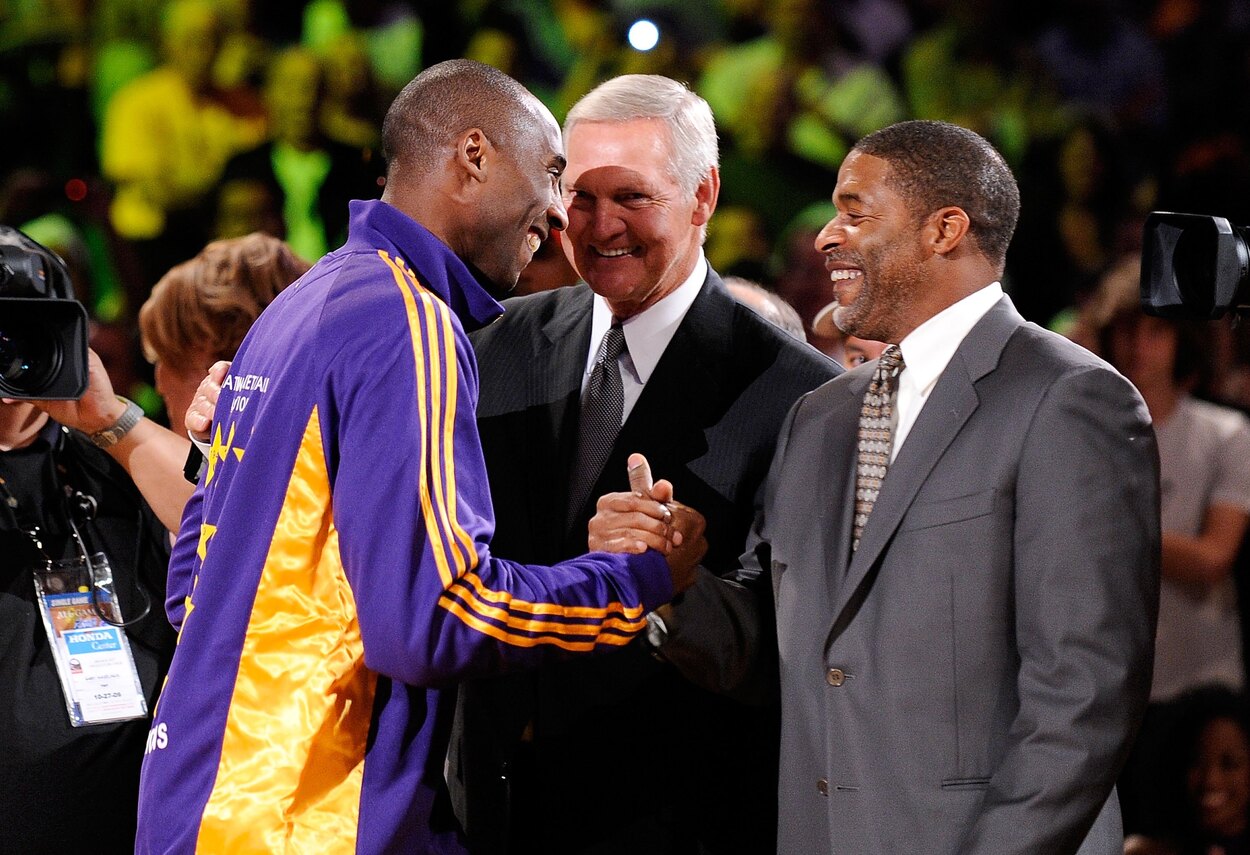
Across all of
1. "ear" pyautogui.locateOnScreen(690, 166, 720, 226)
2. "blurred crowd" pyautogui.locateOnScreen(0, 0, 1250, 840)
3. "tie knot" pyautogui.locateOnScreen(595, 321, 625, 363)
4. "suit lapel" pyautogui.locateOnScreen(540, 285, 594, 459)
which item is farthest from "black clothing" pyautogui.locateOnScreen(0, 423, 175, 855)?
"blurred crowd" pyautogui.locateOnScreen(0, 0, 1250, 840)

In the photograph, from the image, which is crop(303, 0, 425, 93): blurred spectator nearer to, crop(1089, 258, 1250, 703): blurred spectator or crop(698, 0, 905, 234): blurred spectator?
crop(698, 0, 905, 234): blurred spectator

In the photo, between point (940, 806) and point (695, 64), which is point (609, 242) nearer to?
point (940, 806)

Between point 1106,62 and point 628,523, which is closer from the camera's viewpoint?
point 628,523

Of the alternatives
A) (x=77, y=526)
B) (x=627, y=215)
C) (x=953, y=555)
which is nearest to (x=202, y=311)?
(x=77, y=526)

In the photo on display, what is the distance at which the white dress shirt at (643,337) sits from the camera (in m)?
2.42

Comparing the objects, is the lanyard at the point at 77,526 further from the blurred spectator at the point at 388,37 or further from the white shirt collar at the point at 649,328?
the blurred spectator at the point at 388,37

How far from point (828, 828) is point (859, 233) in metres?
0.82

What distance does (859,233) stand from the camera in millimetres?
2061

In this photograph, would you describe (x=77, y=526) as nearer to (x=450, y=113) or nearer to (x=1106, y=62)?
(x=450, y=113)

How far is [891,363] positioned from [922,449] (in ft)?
0.67

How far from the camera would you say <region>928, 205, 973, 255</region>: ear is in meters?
2.00

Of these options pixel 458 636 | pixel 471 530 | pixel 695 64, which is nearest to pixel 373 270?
pixel 471 530

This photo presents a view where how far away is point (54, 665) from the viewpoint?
7.89ft

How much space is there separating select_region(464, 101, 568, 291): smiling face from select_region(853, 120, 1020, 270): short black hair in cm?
47
